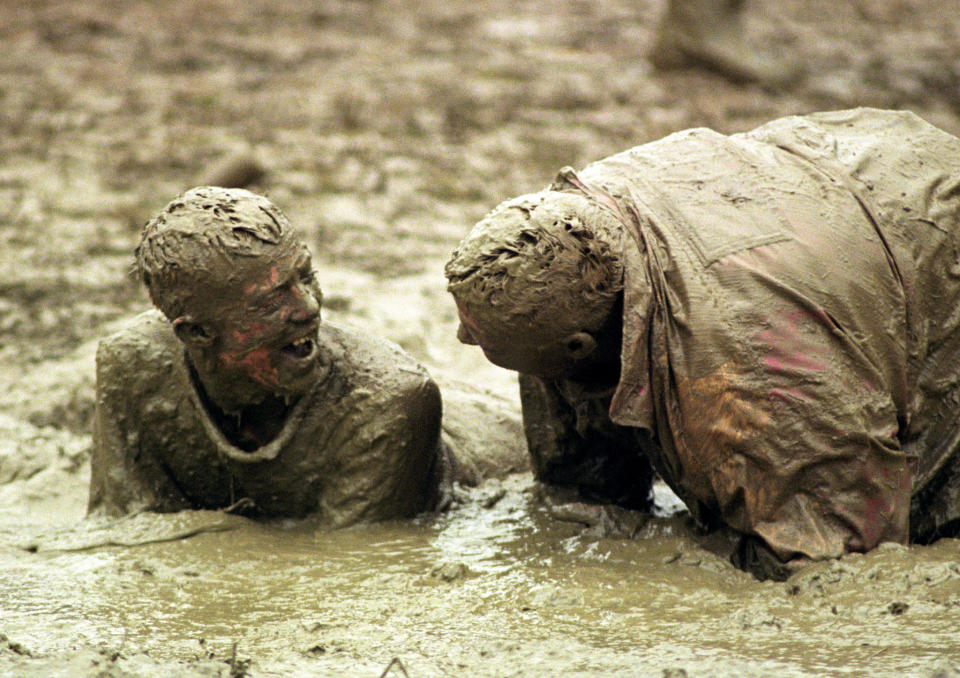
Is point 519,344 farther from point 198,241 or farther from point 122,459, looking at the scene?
point 122,459

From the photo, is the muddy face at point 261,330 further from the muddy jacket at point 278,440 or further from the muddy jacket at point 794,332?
the muddy jacket at point 794,332

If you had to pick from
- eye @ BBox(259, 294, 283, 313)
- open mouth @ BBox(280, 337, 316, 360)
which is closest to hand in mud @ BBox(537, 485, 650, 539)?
open mouth @ BBox(280, 337, 316, 360)

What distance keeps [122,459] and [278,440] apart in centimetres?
51

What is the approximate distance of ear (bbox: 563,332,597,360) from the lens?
384 centimetres

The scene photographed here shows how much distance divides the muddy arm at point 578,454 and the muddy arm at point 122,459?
1122mm

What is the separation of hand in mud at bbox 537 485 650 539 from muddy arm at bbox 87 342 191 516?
1147 mm

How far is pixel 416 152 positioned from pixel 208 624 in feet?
18.5

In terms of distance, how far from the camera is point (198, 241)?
4.04 meters

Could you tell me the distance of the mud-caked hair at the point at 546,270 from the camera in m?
3.77

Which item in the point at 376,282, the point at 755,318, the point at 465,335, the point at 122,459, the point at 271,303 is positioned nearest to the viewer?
the point at 755,318

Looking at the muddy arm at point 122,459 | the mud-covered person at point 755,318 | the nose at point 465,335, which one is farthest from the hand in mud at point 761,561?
the muddy arm at point 122,459

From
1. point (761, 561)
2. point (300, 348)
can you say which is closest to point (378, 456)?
point (300, 348)

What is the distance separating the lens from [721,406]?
3.75 meters

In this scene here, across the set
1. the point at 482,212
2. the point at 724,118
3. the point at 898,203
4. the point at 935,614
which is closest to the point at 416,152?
the point at 482,212
